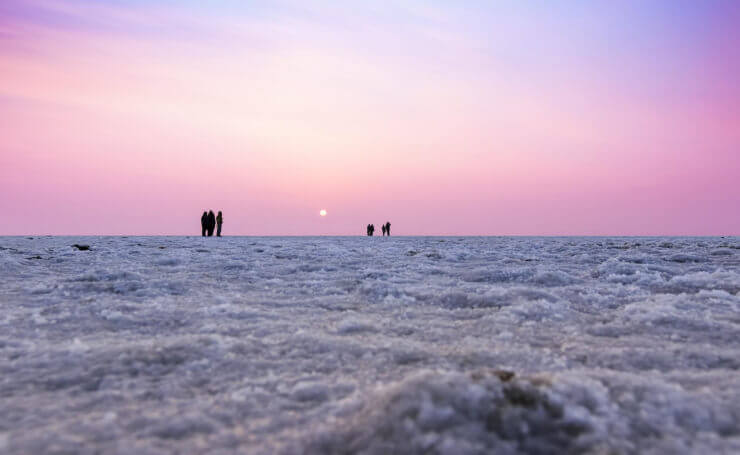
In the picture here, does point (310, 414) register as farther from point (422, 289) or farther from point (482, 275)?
point (482, 275)

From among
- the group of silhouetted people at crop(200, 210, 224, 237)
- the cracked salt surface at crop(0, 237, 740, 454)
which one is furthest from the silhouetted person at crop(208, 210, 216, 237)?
the cracked salt surface at crop(0, 237, 740, 454)

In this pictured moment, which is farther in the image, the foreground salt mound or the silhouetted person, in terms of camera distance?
the silhouetted person

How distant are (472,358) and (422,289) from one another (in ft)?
12.5

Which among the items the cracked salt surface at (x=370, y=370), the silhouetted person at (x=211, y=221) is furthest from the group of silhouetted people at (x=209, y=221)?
the cracked salt surface at (x=370, y=370)

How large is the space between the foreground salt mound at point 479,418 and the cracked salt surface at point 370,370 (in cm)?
1

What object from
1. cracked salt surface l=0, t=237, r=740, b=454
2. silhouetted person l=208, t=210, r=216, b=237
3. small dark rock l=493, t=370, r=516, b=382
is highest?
silhouetted person l=208, t=210, r=216, b=237

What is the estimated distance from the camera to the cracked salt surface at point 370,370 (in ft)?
8.67

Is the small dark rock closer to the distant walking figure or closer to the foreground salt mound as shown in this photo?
the foreground salt mound

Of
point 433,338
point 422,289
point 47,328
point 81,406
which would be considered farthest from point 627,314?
point 47,328

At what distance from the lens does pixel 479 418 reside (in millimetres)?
2680

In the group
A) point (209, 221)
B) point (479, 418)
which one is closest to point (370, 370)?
point (479, 418)

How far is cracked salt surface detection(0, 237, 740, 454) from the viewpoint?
264cm

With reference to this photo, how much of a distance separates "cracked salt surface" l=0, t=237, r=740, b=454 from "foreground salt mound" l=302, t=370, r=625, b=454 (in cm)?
1

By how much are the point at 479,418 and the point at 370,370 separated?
4.39ft
